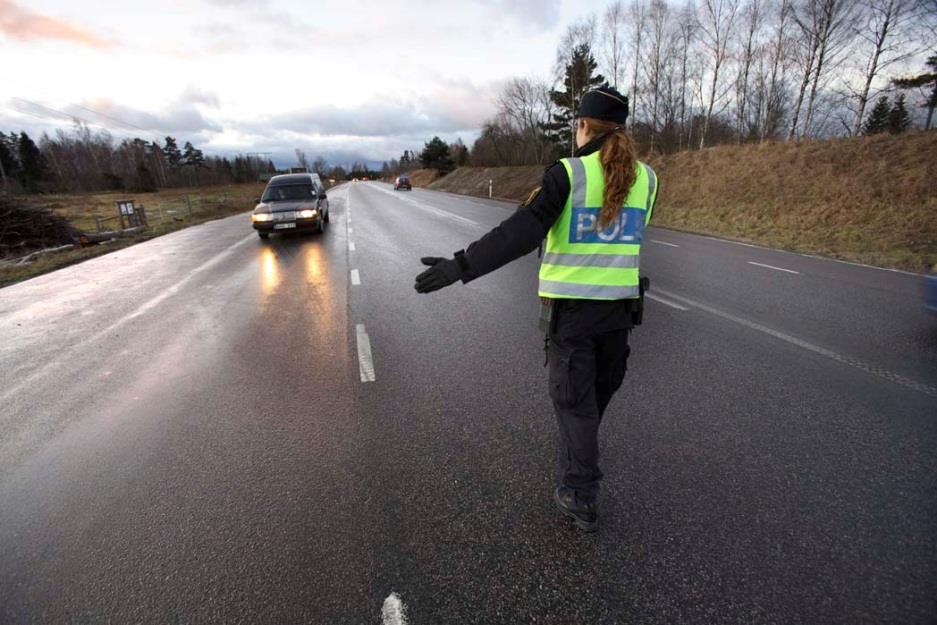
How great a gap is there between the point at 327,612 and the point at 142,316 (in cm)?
608

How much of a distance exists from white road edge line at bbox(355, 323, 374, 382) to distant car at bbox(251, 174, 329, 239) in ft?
28.9

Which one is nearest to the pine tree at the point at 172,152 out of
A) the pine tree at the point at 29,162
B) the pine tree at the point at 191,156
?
the pine tree at the point at 191,156

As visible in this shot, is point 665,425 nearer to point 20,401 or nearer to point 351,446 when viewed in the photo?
point 351,446

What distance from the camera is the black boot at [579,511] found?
2.34 m

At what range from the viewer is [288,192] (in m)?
14.6

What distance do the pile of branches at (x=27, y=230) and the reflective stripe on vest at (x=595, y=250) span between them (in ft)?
55.6

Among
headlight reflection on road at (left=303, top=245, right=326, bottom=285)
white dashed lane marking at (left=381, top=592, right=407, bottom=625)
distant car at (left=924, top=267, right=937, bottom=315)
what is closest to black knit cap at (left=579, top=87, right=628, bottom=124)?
white dashed lane marking at (left=381, top=592, right=407, bottom=625)

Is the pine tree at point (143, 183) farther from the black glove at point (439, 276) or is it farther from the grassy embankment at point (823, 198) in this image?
the black glove at point (439, 276)

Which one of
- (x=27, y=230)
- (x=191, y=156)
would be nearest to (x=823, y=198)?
(x=27, y=230)

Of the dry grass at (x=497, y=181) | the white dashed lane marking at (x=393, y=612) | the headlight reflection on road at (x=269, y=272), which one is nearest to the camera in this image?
the white dashed lane marking at (x=393, y=612)

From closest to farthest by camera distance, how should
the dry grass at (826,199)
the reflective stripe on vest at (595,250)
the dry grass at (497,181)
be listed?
the reflective stripe on vest at (595,250) → the dry grass at (826,199) → the dry grass at (497,181)

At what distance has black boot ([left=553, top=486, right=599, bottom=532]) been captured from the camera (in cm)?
234

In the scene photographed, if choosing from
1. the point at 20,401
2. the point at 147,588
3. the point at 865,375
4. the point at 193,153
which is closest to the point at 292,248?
the point at 20,401

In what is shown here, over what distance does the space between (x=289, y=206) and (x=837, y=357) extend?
13.3m
